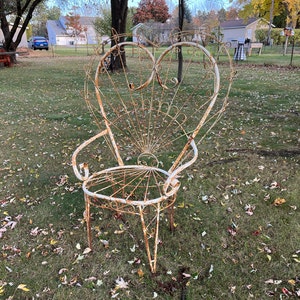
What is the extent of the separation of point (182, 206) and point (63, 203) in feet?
3.75

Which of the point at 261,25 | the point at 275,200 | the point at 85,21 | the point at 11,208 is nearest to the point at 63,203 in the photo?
the point at 11,208

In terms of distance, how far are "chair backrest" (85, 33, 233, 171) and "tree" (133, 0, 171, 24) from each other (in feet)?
107

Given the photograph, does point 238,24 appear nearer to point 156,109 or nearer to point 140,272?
point 156,109

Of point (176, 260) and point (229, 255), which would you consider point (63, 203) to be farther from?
point (229, 255)

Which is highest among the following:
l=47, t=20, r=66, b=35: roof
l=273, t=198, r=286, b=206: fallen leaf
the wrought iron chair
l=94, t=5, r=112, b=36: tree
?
l=47, t=20, r=66, b=35: roof

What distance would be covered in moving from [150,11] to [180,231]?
4279 cm

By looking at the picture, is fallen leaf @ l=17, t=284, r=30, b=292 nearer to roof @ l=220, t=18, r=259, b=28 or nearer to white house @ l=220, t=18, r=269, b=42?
white house @ l=220, t=18, r=269, b=42

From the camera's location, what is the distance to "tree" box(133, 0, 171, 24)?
4026 cm

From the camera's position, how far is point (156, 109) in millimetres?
4840

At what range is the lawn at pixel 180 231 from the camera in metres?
1.96

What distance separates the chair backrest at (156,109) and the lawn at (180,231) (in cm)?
52

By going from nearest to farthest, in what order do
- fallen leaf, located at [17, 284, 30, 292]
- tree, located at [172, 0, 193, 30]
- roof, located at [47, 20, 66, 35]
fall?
fallen leaf, located at [17, 284, 30, 292], tree, located at [172, 0, 193, 30], roof, located at [47, 20, 66, 35]

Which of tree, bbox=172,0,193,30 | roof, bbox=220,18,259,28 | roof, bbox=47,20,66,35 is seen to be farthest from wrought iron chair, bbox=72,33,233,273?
roof, bbox=47,20,66,35

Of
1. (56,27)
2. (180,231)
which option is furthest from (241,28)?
(180,231)
